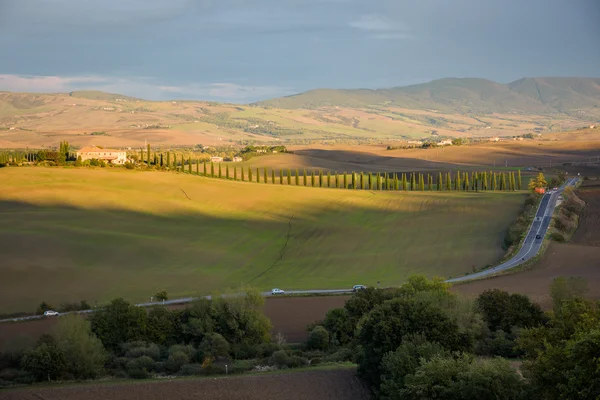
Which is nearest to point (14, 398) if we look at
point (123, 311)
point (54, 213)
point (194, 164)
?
point (123, 311)

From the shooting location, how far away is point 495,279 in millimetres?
58562

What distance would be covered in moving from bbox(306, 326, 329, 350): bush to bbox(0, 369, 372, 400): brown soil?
28.2ft

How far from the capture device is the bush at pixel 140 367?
3453 cm

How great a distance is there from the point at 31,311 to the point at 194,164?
94.7 meters

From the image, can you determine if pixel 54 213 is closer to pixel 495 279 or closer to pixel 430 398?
pixel 495 279

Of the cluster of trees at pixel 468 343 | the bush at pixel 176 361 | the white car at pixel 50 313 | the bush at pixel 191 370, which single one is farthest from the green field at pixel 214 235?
the bush at pixel 191 370

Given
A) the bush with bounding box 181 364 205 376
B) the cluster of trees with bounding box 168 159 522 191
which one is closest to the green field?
the cluster of trees with bounding box 168 159 522 191

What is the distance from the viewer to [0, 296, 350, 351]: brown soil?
41.8 metres

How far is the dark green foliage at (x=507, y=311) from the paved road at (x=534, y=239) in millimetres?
12634

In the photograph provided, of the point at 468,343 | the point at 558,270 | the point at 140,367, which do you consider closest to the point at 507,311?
the point at 468,343

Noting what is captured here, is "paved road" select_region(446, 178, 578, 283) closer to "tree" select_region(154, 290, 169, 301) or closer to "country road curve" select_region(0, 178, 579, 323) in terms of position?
"country road curve" select_region(0, 178, 579, 323)

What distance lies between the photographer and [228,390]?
3134 centimetres

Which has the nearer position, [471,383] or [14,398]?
[471,383]

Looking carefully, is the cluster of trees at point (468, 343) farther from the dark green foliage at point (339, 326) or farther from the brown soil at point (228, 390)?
the brown soil at point (228, 390)
